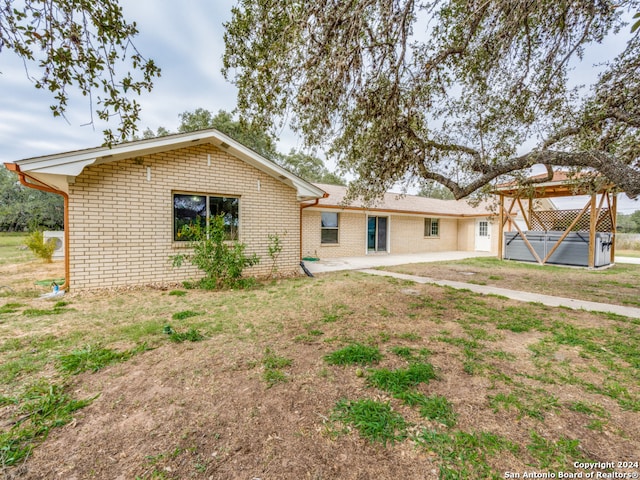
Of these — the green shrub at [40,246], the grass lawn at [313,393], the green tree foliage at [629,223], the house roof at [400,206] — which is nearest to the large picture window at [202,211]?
the grass lawn at [313,393]

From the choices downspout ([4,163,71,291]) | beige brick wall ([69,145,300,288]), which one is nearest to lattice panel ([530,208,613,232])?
beige brick wall ([69,145,300,288])

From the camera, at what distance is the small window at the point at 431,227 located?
17.7 meters

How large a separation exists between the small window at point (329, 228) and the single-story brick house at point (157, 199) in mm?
4668

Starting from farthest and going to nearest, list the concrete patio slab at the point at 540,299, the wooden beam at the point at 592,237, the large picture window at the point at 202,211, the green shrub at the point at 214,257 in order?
1. the wooden beam at the point at 592,237
2. the large picture window at the point at 202,211
3. the green shrub at the point at 214,257
4. the concrete patio slab at the point at 540,299

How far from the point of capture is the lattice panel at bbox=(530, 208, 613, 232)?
38.7 ft

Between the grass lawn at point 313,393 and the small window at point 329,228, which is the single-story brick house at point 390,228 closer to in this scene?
the small window at point 329,228

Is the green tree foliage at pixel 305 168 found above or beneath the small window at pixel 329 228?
above

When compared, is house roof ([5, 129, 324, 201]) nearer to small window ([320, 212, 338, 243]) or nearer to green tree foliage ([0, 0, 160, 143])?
green tree foliage ([0, 0, 160, 143])

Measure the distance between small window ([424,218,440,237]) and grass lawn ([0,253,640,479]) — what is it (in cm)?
1308

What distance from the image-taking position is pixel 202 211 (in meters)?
7.68

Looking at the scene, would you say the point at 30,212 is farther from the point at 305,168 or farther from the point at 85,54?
the point at 85,54

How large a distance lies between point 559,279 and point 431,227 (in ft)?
31.7

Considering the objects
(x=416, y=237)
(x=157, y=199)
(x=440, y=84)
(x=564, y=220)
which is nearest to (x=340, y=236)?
(x=416, y=237)

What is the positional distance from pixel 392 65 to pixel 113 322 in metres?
5.85
